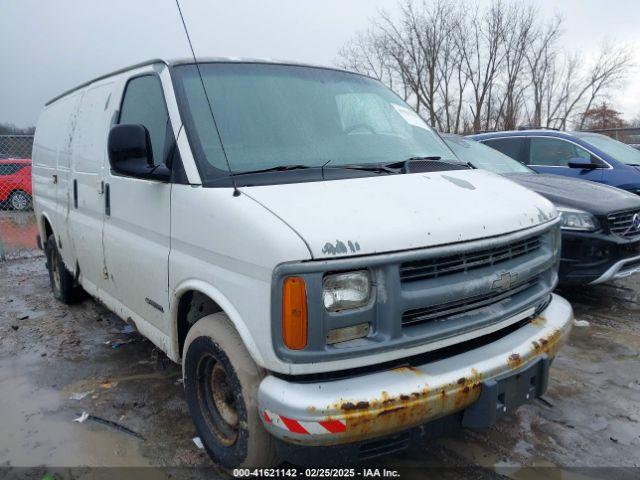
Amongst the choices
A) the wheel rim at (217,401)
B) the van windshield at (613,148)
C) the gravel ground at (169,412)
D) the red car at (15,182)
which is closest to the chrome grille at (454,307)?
the gravel ground at (169,412)

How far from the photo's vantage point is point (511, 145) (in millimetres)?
7980

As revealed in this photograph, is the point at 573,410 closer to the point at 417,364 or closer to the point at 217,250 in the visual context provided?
the point at 417,364

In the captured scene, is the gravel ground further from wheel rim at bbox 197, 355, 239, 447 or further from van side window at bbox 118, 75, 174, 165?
van side window at bbox 118, 75, 174, 165

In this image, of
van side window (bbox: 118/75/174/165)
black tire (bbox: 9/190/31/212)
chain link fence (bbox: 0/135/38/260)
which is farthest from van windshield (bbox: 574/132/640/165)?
black tire (bbox: 9/190/31/212)

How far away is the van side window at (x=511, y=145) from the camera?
7.90 m

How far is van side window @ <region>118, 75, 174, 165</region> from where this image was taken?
292 centimetres

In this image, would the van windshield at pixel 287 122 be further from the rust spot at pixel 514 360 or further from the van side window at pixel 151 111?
the rust spot at pixel 514 360

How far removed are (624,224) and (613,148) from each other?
3.79m

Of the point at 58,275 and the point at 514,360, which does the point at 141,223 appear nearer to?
the point at 514,360

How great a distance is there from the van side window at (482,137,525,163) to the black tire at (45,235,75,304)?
628 cm

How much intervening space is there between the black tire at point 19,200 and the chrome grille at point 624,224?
14543 millimetres

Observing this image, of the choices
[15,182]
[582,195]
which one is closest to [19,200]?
[15,182]

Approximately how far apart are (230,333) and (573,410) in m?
2.31

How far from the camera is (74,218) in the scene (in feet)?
14.1
